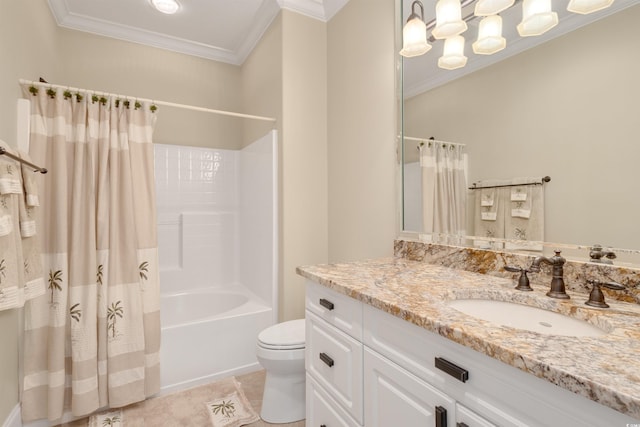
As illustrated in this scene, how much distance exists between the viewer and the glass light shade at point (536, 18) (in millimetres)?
1059

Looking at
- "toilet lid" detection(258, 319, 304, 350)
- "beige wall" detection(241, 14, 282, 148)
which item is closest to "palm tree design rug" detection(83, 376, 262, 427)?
"toilet lid" detection(258, 319, 304, 350)

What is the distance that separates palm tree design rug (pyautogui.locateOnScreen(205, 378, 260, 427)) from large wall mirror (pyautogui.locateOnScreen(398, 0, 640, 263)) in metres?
1.58

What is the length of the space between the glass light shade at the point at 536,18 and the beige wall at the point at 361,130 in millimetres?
667

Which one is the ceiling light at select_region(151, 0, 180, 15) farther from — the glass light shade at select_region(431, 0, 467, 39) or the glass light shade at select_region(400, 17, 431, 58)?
the glass light shade at select_region(431, 0, 467, 39)

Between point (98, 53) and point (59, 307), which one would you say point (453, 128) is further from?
point (98, 53)

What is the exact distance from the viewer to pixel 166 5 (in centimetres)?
221

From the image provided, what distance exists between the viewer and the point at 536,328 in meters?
0.89

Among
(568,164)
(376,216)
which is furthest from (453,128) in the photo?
(376,216)

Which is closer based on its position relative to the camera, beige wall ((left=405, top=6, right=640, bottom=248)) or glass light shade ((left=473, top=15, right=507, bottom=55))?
beige wall ((left=405, top=6, right=640, bottom=248))

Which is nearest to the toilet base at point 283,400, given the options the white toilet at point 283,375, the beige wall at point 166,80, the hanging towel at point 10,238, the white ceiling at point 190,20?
the white toilet at point 283,375

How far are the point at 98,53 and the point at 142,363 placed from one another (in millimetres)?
2488

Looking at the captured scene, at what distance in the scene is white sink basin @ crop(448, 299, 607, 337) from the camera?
0.81 meters

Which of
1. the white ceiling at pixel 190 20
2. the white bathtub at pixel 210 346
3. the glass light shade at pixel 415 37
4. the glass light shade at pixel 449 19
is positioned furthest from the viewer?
the white ceiling at pixel 190 20

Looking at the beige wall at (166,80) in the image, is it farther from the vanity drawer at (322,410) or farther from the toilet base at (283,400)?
the vanity drawer at (322,410)
